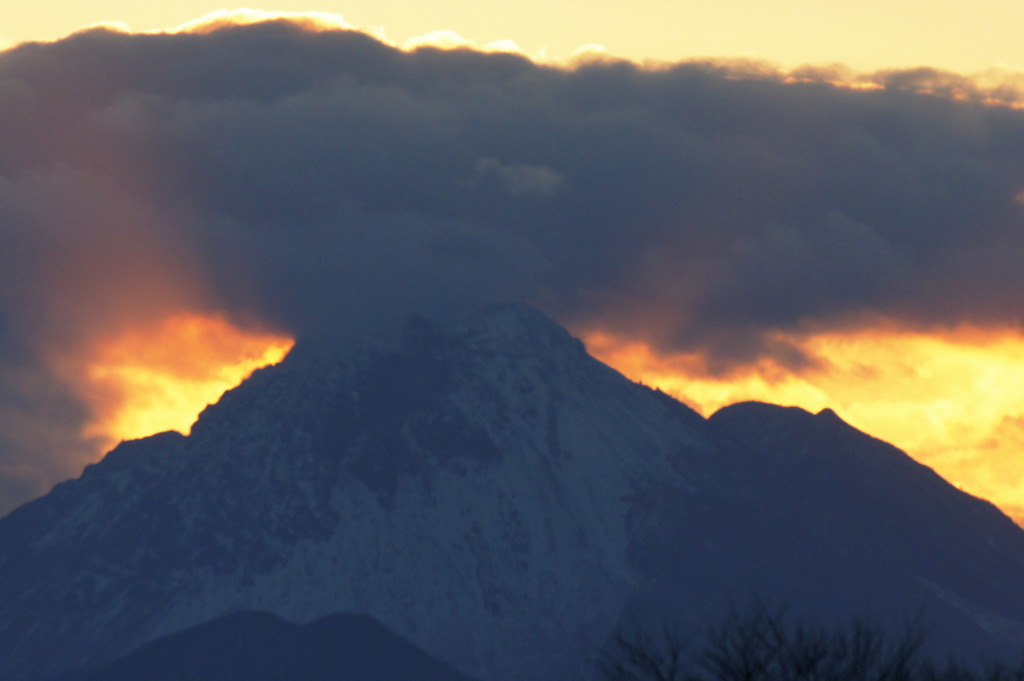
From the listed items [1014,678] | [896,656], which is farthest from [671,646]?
[1014,678]

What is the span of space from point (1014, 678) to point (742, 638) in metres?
14.1

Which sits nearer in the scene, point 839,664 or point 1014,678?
point 839,664

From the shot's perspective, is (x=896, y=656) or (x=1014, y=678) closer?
(x=896, y=656)

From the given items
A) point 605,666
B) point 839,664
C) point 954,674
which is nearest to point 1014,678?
point 954,674

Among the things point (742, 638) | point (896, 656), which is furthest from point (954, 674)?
point (742, 638)

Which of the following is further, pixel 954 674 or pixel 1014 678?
pixel 1014 678

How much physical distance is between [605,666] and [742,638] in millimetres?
8814

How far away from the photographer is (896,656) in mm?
62719

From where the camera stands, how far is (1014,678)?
70.1 meters

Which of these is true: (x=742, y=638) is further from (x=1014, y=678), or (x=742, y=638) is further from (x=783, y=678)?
(x=1014, y=678)

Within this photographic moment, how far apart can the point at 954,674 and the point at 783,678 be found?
710 cm

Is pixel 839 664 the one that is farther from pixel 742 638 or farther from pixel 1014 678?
pixel 1014 678

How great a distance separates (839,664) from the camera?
6259 cm

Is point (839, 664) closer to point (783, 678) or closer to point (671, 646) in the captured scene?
point (783, 678)
